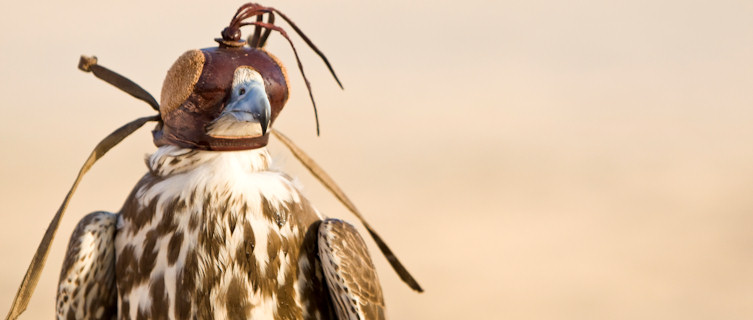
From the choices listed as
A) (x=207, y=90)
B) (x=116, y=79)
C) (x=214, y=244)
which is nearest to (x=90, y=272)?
(x=214, y=244)

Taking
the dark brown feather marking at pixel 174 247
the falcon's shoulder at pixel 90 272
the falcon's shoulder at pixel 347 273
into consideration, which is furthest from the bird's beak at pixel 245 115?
the falcon's shoulder at pixel 90 272

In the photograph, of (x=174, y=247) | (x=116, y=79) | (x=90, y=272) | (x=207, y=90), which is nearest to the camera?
(x=207, y=90)

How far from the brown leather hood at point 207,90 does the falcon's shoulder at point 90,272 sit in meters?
0.61

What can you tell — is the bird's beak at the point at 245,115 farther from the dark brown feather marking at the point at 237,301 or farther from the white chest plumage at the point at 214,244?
the dark brown feather marking at the point at 237,301

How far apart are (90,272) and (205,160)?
0.83 m

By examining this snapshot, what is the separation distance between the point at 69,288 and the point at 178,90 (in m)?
1.16

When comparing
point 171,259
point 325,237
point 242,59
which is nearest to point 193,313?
point 171,259

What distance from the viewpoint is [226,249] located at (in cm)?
543

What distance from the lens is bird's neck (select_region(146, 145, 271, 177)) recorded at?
550cm

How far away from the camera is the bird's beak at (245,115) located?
524 cm

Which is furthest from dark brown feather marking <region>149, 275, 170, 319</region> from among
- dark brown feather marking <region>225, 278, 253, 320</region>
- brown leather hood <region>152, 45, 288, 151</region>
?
brown leather hood <region>152, 45, 288, 151</region>

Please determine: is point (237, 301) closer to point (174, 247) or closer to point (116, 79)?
point (174, 247)

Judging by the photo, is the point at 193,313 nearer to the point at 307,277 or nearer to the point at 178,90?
the point at 307,277

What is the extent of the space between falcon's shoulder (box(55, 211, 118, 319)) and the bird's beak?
83cm
